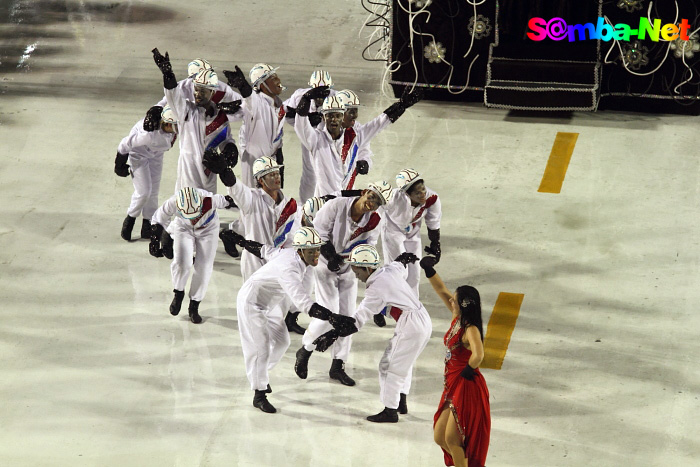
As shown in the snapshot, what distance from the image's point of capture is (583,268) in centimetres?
1051

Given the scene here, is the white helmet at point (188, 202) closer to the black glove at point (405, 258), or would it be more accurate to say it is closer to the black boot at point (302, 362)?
the black boot at point (302, 362)

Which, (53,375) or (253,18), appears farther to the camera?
(253,18)

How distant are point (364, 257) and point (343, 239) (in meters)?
0.75

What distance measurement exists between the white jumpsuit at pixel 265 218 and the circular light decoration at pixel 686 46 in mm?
6129

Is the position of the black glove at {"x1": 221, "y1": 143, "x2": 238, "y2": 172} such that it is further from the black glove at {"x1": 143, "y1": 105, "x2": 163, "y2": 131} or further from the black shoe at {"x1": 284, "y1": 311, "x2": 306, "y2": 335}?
the black shoe at {"x1": 284, "y1": 311, "x2": 306, "y2": 335}

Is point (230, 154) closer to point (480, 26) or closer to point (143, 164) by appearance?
point (143, 164)

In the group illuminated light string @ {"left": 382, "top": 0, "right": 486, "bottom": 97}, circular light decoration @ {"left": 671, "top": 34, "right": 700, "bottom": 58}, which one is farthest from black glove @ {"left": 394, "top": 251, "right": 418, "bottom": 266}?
circular light decoration @ {"left": 671, "top": 34, "right": 700, "bottom": 58}

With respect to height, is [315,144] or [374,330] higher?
[315,144]

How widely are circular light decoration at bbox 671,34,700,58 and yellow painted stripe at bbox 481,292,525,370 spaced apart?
4622 mm

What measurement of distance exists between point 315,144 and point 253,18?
714 centimetres

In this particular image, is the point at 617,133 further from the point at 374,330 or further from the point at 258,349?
the point at 258,349

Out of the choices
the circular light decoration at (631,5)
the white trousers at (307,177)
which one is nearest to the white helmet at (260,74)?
the white trousers at (307,177)

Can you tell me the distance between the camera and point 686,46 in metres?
13.0

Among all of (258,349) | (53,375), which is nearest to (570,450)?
(258,349)
